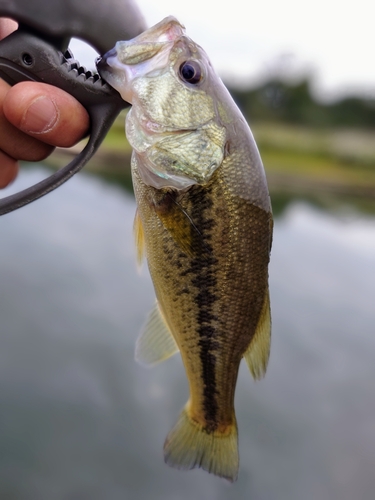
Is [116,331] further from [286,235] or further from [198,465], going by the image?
[286,235]

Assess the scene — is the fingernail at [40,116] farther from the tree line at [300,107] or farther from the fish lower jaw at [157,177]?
the tree line at [300,107]

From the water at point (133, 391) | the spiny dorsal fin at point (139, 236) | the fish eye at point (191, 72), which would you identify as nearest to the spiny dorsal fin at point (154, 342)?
the spiny dorsal fin at point (139, 236)

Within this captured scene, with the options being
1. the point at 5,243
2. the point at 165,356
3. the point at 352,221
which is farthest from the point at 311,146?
the point at 165,356

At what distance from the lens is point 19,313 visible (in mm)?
6332

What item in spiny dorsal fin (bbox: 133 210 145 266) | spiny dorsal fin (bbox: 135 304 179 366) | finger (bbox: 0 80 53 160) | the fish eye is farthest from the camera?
spiny dorsal fin (bbox: 135 304 179 366)

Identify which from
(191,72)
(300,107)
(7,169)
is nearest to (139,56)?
(191,72)

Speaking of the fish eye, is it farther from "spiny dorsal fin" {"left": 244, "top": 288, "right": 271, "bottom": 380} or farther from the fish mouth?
"spiny dorsal fin" {"left": 244, "top": 288, "right": 271, "bottom": 380}

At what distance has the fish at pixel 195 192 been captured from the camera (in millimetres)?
1307

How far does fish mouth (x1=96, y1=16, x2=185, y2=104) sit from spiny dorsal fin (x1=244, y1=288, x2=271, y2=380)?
0.78 metres

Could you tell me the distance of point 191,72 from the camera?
1.36 metres

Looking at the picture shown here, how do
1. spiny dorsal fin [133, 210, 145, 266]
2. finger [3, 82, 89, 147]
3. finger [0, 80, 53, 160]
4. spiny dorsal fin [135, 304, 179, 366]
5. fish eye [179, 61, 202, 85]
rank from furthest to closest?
spiny dorsal fin [135, 304, 179, 366] → spiny dorsal fin [133, 210, 145, 266] → fish eye [179, 61, 202, 85] → finger [0, 80, 53, 160] → finger [3, 82, 89, 147]

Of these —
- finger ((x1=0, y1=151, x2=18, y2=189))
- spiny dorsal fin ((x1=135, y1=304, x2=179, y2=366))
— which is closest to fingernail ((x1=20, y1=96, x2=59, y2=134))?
finger ((x1=0, y1=151, x2=18, y2=189))

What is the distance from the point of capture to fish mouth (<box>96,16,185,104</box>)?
3.77 feet

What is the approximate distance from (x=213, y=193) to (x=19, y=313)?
567cm
